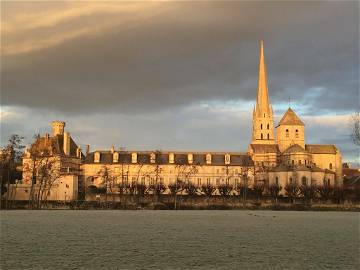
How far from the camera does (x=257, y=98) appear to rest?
135 meters

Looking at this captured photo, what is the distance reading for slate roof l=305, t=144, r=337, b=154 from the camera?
12432cm

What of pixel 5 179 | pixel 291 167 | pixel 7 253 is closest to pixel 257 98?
pixel 291 167

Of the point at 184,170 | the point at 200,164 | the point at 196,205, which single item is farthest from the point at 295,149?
the point at 196,205

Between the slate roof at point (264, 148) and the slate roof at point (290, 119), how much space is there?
9.59m

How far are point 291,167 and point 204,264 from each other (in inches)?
3580

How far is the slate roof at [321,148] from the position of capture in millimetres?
124325

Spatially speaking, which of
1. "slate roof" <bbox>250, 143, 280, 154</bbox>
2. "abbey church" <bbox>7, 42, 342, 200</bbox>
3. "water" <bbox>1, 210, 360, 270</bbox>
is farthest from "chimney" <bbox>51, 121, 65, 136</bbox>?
"water" <bbox>1, 210, 360, 270</bbox>

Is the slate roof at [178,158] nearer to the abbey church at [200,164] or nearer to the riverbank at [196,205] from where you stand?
the abbey church at [200,164]

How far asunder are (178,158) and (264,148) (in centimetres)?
2085

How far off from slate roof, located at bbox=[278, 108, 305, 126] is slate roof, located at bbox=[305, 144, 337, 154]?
6510mm

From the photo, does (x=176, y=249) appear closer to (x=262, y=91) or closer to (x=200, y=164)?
(x=200, y=164)

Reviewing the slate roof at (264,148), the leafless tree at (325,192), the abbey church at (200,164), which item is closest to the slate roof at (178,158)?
the abbey church at (200,164)

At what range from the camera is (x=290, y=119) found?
130625mm

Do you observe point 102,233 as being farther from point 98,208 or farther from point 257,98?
point 257,98
